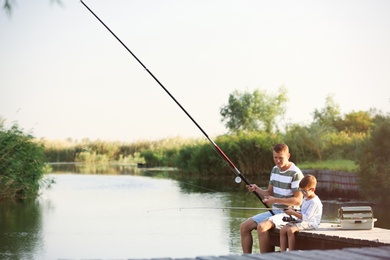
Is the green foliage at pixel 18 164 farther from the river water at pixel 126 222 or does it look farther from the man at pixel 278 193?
the man at pixel 278 193

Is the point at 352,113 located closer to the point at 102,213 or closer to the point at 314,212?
the point at 102,213

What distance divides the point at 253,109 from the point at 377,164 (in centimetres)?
2166

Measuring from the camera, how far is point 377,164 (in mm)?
14758

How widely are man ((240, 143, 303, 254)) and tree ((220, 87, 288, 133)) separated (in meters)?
27.9

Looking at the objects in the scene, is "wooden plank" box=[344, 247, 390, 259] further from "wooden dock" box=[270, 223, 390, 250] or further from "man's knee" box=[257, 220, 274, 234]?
"man's knee" box=[257, 220, 274, 234]

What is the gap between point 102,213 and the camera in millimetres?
13492

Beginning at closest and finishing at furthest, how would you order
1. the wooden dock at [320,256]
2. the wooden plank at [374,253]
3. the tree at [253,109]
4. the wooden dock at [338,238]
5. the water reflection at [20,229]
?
the wooden dock at [320,256]
the wooden plank at [374,253]
the wooden dock at [338,238]
the water reflection at [20,229]
the tree at [253,109]

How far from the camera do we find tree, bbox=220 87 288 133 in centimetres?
3566

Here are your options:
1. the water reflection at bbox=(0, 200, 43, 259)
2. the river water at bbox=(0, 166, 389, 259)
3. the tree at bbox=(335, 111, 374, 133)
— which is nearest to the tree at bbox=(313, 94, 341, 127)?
the tree at bbox=(335, 111, 374, 133)

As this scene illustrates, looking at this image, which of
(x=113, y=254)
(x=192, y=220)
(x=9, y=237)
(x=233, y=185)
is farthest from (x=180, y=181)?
(x=113, y=254)

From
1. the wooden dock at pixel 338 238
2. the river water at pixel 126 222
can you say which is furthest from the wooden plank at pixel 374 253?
the river water at pixel 126 222

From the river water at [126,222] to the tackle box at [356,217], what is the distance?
131 centimetres

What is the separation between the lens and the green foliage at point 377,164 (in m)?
14.6

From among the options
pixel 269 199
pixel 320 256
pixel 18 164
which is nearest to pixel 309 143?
pixel 18 164
